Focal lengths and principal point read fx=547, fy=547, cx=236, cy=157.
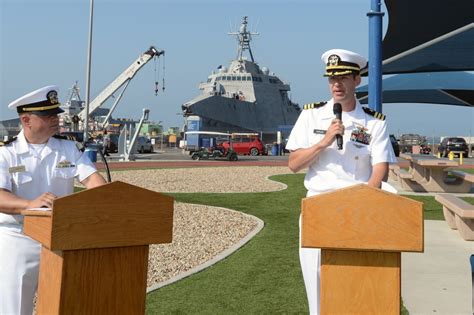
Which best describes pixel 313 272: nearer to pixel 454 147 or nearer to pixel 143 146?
pixel 454 147

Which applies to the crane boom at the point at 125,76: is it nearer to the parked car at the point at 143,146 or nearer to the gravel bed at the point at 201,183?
the parked car at the point at 143,146

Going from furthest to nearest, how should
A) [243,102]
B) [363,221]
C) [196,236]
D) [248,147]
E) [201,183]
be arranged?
1. [243,102]
2. [248,147]
3. [201,183]
4. [196,236]
5. [363,221]

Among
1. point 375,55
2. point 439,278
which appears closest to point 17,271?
point 439,278

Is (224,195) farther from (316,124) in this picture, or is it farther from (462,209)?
(316,124)

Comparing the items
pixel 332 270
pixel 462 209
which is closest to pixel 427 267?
pixel 462 209

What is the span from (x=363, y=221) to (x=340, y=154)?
0.75m

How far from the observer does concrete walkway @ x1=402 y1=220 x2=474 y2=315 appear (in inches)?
167

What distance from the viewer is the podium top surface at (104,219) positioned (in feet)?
6.36

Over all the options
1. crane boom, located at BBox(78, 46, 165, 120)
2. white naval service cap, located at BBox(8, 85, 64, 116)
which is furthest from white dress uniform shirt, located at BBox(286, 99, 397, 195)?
crane boom, located at BBox(78, 46, 165, 120)

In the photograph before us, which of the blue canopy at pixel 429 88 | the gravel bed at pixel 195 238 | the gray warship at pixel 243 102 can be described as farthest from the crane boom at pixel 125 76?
the gravel bed at pixel 195 238

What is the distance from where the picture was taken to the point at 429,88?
20219mm

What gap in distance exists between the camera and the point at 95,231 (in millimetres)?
2012

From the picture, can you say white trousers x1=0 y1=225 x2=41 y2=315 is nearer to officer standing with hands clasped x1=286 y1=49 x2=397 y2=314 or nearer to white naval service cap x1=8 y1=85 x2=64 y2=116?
white naval service cap x1=8 y1=85 x2=64 y2=116

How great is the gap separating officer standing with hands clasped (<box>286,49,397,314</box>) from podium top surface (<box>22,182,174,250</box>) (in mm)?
749
